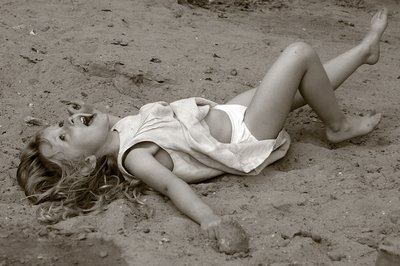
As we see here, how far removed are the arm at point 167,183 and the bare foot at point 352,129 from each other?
925 mm

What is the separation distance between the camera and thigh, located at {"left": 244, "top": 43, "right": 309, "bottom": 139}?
10.7 ft

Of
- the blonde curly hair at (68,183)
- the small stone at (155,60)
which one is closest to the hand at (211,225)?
the blonde curly hair at (68,183)

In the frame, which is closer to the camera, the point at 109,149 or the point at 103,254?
the point at 103,254

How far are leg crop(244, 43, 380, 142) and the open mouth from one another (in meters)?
0.73

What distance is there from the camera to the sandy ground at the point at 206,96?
2596 millimetres

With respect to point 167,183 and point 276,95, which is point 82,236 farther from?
point 276,95

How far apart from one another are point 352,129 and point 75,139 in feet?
4.52

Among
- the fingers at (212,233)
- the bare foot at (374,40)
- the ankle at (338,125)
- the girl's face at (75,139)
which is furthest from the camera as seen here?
the bare foot at (374,40)

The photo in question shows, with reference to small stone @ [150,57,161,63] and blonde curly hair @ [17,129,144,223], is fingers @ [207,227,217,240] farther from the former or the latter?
small stone @ [150,57,161,63]

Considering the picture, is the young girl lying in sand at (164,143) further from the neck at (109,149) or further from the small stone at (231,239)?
the small stone at (231,239)

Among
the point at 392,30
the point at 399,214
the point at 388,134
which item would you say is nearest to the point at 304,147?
the point at 388,134

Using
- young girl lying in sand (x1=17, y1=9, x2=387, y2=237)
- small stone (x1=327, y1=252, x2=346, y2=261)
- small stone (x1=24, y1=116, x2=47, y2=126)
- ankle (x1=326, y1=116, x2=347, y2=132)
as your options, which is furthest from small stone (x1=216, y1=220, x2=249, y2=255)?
small stone (x1=24, y1=116, x2=47, y2=126)

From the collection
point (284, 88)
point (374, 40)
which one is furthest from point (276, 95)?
point (374, 40)

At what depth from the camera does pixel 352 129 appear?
138 inches
